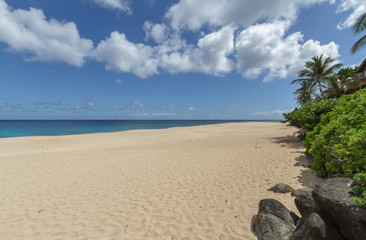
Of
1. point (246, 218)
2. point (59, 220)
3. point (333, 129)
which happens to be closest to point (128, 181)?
point (59, 220)

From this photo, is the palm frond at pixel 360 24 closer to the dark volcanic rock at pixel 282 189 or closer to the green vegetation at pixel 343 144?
the green vegetation at pixel 343 144

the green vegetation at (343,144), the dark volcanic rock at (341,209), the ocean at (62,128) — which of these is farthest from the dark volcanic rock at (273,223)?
the ocean at (62,128)

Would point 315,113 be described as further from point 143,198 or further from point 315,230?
point 143,198

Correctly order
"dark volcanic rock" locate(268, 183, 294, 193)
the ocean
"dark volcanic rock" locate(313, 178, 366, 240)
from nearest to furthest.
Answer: "dark volcanic rock" locate(313, 178, 366, 240)
"dark volcanic rock" locate(268, 183, 294, 193)
the ocean

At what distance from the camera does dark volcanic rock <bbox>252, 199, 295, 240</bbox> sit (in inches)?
134

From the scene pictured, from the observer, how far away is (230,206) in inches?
197

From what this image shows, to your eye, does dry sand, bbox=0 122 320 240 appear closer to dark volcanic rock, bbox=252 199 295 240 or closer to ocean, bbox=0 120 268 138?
dark volcanic rock, bbox=252 199 295 240

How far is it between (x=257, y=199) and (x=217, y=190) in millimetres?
1459

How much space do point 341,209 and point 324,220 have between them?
1.44 ft

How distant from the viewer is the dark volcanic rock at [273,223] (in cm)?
341

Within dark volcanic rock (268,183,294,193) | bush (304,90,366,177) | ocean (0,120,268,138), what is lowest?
ocean (0,120,268,138)

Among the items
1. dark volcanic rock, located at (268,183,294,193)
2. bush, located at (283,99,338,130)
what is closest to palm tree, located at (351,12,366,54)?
bush, located at (283,99,338,130)

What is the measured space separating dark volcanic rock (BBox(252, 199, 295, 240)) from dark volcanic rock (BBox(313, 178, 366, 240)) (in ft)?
2.59

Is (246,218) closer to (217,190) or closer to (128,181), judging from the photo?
(217,190)
